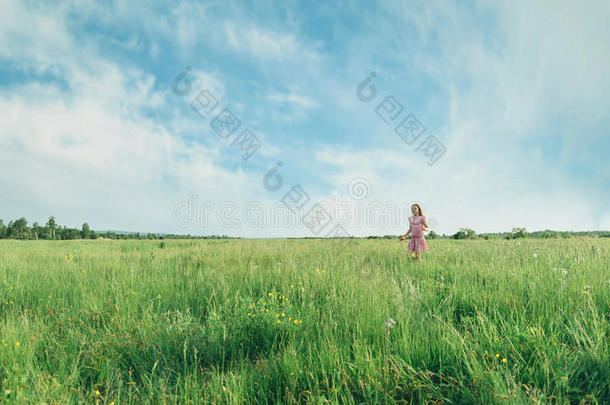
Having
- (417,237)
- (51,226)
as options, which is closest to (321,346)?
(417,237)

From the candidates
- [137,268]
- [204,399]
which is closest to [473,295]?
[204,399]

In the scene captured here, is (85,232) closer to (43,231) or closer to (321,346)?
(43,231)

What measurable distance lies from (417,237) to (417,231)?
0.60ft

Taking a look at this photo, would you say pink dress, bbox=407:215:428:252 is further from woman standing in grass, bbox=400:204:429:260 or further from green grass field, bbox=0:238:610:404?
green grass field, bbox=0:238:610:404

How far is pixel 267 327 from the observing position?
9.80 feet

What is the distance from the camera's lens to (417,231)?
8609 millimetres

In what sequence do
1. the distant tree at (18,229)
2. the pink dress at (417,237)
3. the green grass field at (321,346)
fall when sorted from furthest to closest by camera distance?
1. the distant tree at (18,229)
2. the pink dress at (417,237)
3. the green grass field at (321,346)

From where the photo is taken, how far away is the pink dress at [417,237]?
851 cm

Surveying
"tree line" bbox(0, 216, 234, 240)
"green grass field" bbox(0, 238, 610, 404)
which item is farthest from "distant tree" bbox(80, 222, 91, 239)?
"green grass field" bbox(0, 238, 610, 404)

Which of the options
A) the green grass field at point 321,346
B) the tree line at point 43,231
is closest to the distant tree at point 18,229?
the tree line at point 43,231

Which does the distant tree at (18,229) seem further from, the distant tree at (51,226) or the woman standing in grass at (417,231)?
the woman standing in grass at (417,231)

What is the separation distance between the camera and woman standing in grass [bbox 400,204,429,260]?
27.9 feet


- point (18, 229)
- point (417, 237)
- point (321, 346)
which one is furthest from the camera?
point (18, 229)

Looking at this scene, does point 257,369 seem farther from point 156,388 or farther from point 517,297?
point 517,297
